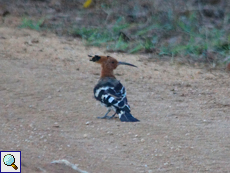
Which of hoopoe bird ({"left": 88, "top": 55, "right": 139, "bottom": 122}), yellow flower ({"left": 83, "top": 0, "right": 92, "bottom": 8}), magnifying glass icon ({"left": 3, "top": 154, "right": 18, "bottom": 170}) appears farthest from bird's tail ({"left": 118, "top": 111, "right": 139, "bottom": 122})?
yellow flower ({"left": 83, "top": 0, "right": 92, "bottom": 8})

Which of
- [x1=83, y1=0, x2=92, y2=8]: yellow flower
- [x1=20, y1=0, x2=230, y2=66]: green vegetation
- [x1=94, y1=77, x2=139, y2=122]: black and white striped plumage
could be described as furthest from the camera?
[x1=83, y1=0, x2=92, y2=8]: yellow flower

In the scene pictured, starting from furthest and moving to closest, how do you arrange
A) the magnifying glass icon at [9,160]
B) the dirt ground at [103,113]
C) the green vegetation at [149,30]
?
the green vegetation at [149,30] → the dirt ground at [103,113] → the magnifying glass icon at [9,160]

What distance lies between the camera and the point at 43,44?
905 centimetres

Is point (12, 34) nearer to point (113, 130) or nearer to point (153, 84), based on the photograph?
point (153, 84)

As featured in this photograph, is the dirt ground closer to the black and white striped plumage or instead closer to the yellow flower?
the black and white striped plumage

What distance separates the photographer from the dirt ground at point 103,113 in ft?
15.0

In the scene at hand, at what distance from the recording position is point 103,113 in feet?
19.6

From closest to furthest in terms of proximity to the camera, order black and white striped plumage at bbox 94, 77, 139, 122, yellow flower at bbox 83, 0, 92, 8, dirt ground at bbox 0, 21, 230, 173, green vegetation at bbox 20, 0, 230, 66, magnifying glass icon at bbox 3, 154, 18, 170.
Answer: magnifying glass icon at bbox 3, 154, 18, 170
dirt ground at bbox 0, 21, 230, 173
black and white striped plumage at bbox 94, 77, 139, 122
green vegetation at bbox 20, 0, 230, 66
yellow flower at bbox 83, 0, 92, 8

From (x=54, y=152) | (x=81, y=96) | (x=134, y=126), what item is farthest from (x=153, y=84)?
(x=54, y=152)

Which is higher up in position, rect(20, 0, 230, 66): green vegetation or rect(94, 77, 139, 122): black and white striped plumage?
rect(20, 0, 230, 66): green vegetation

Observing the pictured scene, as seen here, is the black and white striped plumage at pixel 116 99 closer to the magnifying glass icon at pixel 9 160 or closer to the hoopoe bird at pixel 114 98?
the hoopoe bird at pixel 114 98

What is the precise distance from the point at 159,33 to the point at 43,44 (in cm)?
250

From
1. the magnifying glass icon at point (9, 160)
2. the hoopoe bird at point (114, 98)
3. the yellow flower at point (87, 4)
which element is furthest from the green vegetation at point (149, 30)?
the magnifying glass icon at point (9, 160)

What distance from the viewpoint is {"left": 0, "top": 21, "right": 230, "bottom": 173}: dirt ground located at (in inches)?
180
